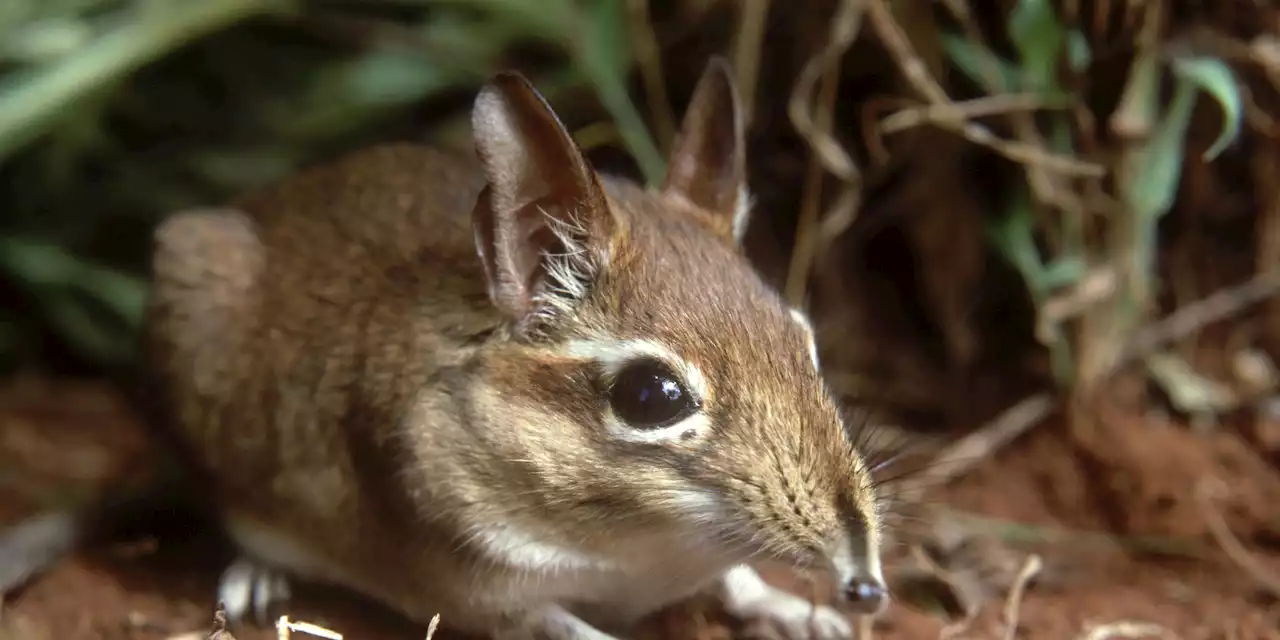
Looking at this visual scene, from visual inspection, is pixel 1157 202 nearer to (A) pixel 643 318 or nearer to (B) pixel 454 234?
(A) pixel 643 318

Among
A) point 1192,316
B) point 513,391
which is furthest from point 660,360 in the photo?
point 1192,316

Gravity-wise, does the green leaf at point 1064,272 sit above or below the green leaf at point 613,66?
below

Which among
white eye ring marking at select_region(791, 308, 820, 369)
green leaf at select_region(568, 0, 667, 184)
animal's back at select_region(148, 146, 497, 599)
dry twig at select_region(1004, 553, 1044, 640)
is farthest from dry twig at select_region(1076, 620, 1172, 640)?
green leaf at select_region(568, 0, 667, 184)

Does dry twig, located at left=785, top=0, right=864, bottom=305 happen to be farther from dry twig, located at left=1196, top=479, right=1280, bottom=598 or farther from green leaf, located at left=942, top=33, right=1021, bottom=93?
dry twig, located at left=1196, top=479, right=1280, bottom=598

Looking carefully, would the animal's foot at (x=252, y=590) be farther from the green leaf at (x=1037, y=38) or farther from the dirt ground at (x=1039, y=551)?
the green leaf at (x=1037, y=38)

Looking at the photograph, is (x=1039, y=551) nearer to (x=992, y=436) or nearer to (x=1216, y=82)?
(x=992, y=436)

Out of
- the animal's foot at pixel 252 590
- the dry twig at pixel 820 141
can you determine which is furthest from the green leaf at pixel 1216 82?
the animal's foot at pixel 252 590
